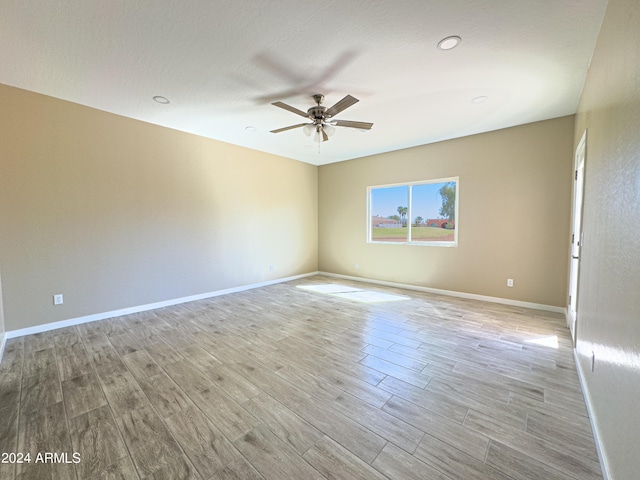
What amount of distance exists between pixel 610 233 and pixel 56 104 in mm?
5462

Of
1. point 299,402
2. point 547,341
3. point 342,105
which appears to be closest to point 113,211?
point 342,105

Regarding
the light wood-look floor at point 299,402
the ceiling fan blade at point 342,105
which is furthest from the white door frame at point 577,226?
the ceiling fan blade at point 342,105

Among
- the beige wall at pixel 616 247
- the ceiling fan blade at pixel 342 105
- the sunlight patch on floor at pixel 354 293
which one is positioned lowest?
the sunlight patch on floor at pixel 354 293

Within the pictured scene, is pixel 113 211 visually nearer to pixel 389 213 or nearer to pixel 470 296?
pixel 389 213

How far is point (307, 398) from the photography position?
1.92 m

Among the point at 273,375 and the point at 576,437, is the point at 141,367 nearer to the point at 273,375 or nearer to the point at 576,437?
the point at 273,375

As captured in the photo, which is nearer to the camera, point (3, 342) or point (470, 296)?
point (3, 342)

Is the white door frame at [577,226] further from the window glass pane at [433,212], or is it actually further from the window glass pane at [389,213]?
the window glass pane at [389,213]

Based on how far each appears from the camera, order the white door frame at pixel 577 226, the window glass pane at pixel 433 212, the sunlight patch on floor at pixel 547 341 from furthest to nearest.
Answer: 1. the window glass pane at pixel 433 212
2. the sunlight patch on floor at pixel 547 341
3. the white door frame at pixel 577 226

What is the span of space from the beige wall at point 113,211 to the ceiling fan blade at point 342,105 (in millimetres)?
2716

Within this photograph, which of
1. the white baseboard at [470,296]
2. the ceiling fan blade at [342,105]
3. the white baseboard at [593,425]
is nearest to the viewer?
the white baseboard at [593,425]

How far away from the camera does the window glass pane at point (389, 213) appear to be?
527cm

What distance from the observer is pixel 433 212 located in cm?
488

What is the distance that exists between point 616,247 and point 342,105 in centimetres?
235
